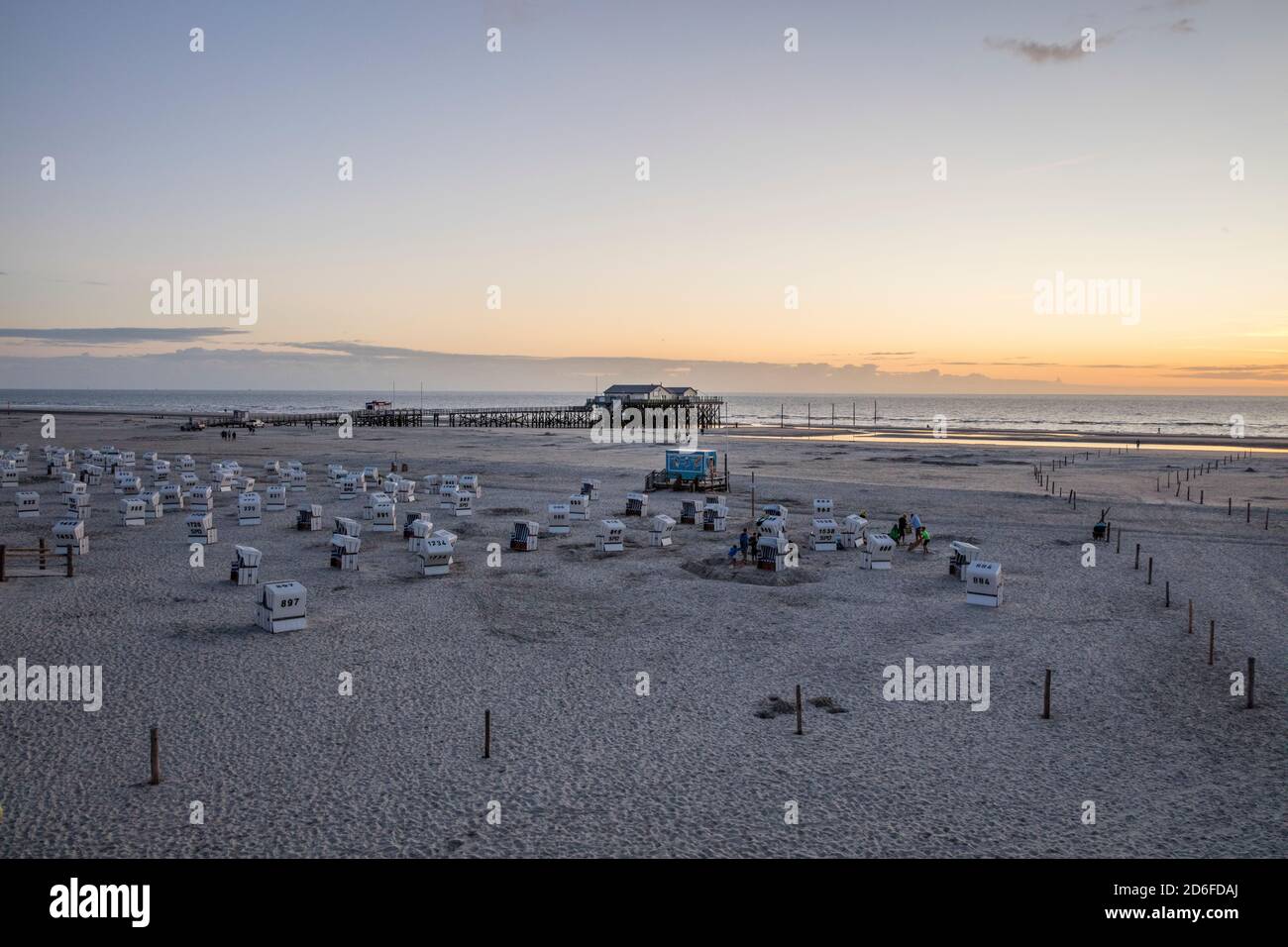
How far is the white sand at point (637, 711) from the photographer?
12.6 meters

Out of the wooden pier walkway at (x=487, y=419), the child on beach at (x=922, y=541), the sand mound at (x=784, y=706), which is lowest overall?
the sand mound at (x=784, y=706)

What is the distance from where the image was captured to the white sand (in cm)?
1259

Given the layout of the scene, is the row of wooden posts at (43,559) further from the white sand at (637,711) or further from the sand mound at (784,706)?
the sand mound at (784,706)

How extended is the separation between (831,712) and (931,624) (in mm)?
7713

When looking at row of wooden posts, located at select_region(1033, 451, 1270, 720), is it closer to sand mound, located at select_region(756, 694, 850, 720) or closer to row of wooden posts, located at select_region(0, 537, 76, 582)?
sand mound, located at select_region(756, 694, 850, 720)

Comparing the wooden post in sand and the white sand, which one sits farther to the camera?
the wooden post in sand

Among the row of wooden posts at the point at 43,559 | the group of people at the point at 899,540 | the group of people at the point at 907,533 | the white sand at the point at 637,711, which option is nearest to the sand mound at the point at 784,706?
the white sand at the point at 637,711

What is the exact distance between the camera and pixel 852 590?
27531 mm

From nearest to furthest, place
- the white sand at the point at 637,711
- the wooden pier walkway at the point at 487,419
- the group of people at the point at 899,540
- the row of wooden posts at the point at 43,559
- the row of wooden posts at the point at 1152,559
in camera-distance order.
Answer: the white sand at the point at 637,711 < the row of wooden posts at the point at 1152,559 < the row of wooden posts at the point at 43,559 < the group of people at the point at 899,540 < the wooden pier walkway at the point at 487,419

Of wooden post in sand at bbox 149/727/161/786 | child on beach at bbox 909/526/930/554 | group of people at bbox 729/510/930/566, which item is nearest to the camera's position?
wooden post in sand at bbox 149/727/161/786

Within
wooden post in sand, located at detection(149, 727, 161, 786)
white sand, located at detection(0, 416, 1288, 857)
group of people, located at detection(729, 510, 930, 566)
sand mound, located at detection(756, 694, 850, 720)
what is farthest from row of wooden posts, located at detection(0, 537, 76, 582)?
sand mound, located at detection(756, 694, 850, 720)

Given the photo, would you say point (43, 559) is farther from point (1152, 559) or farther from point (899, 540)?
point (1152, 559)

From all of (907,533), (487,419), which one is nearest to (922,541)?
(907,533)

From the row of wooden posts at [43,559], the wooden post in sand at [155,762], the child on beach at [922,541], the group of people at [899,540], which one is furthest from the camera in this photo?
the child on beach at [922,541]
